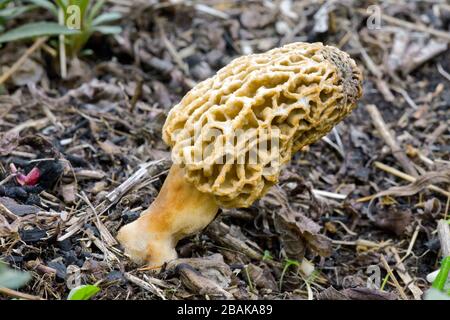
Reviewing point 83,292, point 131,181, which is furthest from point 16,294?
point 131,181

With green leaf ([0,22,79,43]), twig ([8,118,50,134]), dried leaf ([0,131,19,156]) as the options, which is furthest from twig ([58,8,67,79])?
dried leaf ([0,131,19,156])

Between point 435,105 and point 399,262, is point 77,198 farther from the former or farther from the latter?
point 435,105

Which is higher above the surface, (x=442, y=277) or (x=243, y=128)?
(x=243, y=128)

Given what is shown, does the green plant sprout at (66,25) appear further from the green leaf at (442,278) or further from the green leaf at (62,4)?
the green leaf at (442,278)

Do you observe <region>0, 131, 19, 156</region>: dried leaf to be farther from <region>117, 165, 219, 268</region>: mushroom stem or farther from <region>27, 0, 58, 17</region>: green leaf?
<region>27, 0, 58, 17</region>: green leaf

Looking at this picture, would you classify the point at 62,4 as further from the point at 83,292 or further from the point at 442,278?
the point at 442,278

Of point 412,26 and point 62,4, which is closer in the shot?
point 62,4
